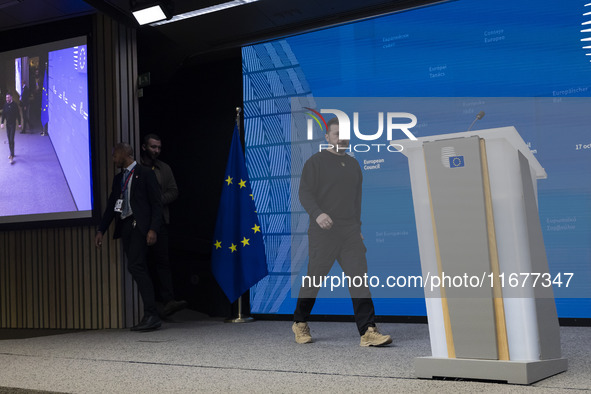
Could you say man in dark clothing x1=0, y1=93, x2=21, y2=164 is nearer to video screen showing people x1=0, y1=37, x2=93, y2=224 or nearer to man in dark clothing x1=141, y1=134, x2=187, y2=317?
video screen showing people x1=0, y1=37, x2=93, y2=224

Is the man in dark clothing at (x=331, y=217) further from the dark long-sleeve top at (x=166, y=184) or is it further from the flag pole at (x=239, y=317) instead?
the dark long-sleeve top at (x=166, y=184)

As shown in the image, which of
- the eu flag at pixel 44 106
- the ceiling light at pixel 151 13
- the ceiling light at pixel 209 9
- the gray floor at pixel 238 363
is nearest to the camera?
the gray floor at pixel 238 363

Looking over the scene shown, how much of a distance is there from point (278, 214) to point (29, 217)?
209 cm

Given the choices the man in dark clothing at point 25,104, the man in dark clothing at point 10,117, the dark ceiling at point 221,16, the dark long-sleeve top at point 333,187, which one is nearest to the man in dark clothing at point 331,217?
the dark long-sleeve top at point 333,187

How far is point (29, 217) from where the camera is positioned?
5203mm

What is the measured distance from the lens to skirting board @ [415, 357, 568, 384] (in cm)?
212

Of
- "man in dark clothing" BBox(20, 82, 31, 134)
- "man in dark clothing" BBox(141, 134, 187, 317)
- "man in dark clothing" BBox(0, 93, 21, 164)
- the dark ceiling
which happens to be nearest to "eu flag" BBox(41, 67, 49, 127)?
"man in dark clothing" BBox(20, 82, 31, 134)

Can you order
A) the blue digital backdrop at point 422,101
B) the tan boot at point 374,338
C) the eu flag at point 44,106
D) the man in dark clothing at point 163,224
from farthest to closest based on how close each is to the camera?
the eu flag at point 44,106 → the man in dark clothing at point 163,224 → the blue digital backdrop at point 422,101 → the tan boot at point 374,338

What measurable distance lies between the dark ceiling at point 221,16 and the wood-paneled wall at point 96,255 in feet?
1.04

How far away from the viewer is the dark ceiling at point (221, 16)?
4.89 metres

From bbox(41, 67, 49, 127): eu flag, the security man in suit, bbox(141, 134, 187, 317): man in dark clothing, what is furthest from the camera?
bbox(41, 67, 49, 127): eu flag

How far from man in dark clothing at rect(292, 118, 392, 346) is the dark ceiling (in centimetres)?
163

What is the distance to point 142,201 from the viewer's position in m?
4.53

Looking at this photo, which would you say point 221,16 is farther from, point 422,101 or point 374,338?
point 374,338
